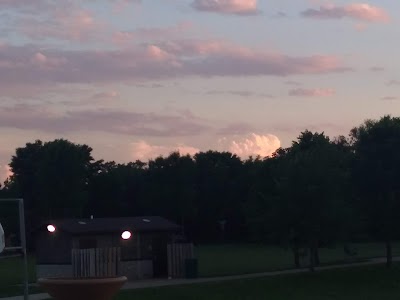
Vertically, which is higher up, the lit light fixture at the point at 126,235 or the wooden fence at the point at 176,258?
the lit light fixture at the point at 126,235

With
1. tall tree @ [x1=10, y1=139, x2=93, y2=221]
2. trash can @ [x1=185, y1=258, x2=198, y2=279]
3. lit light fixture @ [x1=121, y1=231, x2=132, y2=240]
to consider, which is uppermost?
tall tree @ [x1=10, y1=139, x2=93, y2=221]

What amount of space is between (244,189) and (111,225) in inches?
2225

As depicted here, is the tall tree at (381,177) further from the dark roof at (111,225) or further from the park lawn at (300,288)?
the dark roof at (111,225)

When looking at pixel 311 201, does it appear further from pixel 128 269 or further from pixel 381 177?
pixel 128 269

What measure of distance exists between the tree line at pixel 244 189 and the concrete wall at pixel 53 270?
32.2ft

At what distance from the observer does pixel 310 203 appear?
45188mm

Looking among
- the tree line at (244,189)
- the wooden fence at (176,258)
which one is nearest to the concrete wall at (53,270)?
the wooden fence at (176,258)

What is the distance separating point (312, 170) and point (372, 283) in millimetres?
6062

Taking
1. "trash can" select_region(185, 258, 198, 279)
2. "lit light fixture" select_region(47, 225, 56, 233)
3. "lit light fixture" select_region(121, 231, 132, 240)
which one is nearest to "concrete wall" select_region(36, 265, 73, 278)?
"lit light fixture" select_region(47, 225, 56, 233)

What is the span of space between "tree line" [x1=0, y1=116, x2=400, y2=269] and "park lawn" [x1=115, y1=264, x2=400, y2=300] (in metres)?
2.15

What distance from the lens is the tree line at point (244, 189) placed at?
45.5 metres

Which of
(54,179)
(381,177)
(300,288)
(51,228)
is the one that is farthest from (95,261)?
(54,179)

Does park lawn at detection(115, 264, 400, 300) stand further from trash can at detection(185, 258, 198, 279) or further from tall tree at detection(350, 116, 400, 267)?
trash can at detection(185, 258, 198, 279)

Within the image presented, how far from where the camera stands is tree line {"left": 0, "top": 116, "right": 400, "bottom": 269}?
149ft
